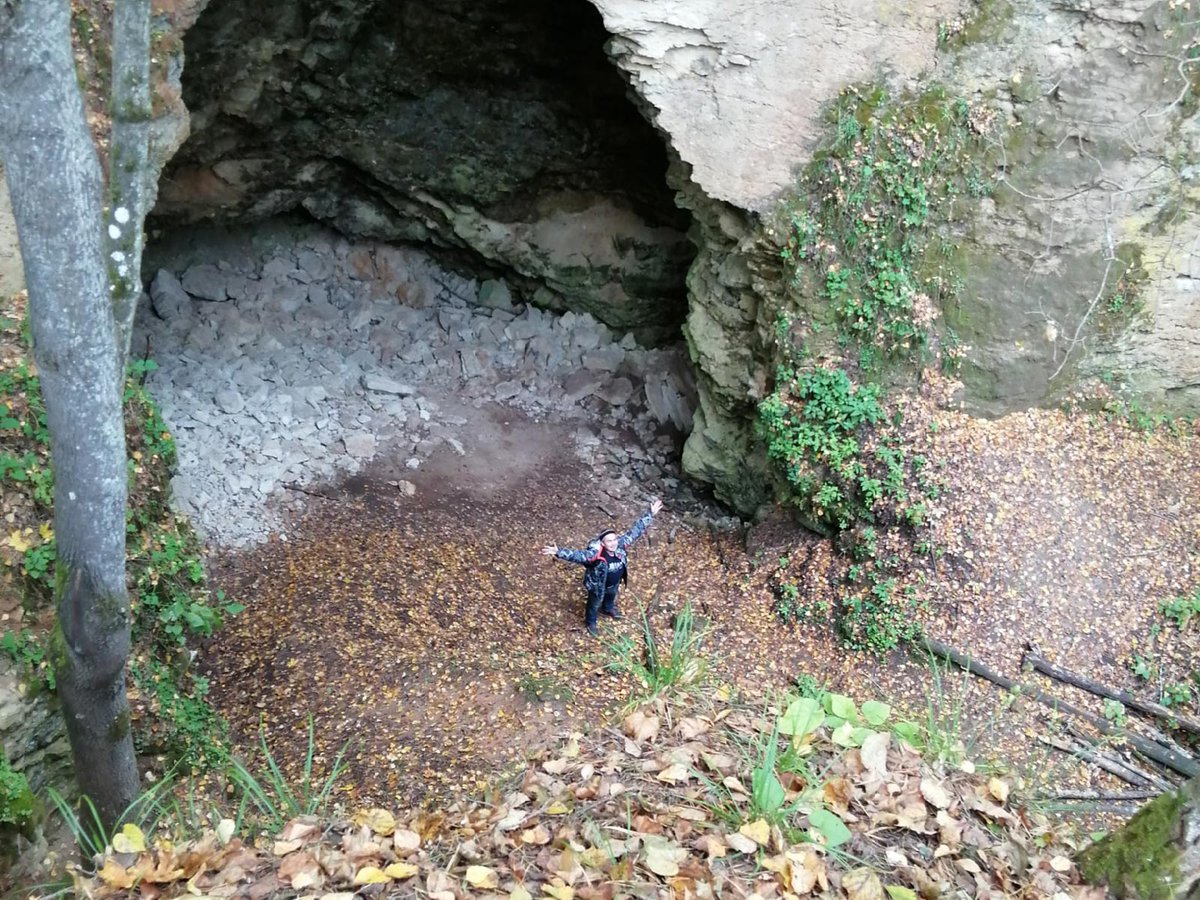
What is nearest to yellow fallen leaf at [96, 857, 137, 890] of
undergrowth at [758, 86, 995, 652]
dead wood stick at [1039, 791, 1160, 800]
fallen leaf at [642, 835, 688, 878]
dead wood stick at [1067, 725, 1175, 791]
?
fallen leaf at [642, 835, 688, 878]

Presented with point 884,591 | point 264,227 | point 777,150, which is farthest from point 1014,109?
point 264,227

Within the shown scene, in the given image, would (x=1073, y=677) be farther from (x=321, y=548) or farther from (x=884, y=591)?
(x=321, y=548)

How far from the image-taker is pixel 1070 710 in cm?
671

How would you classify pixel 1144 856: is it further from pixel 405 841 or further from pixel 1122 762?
pixel 1122 762

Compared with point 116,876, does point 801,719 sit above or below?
above

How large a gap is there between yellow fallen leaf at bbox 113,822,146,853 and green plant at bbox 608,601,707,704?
2554 mm

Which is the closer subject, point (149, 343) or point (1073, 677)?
point (1073, 677)

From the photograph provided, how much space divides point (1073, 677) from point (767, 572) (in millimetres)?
2611

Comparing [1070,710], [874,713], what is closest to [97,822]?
[874,713]

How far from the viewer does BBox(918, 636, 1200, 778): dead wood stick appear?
633 cm

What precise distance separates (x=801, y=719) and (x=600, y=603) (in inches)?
126

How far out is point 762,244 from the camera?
786cm

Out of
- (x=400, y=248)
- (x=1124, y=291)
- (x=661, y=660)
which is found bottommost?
(x=661, y=660)

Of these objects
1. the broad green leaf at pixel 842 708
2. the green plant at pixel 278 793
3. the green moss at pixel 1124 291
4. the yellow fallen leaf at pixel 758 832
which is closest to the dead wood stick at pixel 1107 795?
the broad green leaf at pixel 842 708
